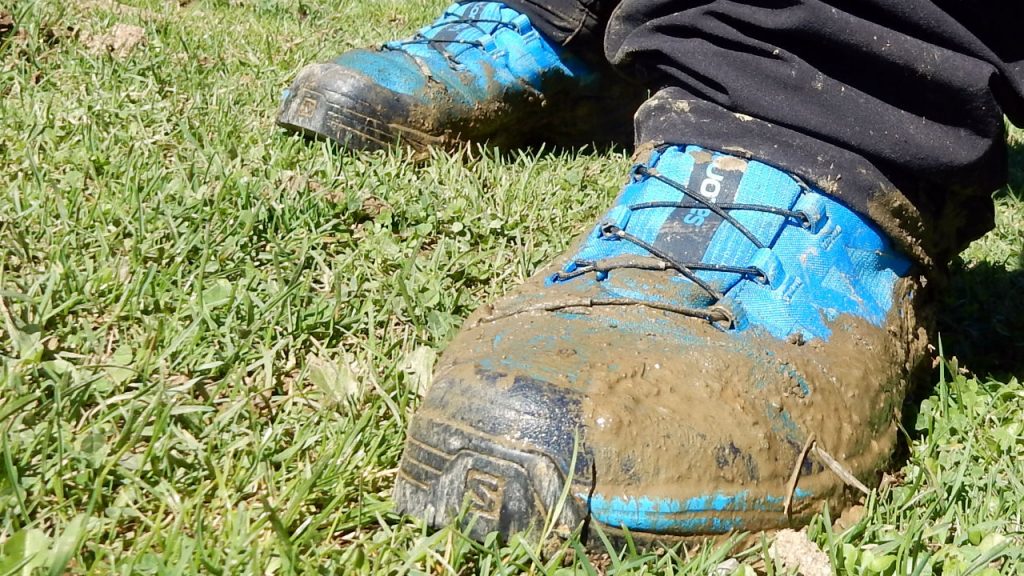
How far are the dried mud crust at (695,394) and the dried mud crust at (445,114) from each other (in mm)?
945

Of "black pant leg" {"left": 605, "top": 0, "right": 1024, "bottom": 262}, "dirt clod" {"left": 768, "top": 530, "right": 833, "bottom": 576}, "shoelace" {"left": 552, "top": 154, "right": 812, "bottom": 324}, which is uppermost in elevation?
"black pant leg" {"left": 605, "top": 0, "right": 1024, "bottom": 262}

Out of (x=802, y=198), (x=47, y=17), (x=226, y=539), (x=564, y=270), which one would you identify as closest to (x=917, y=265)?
(x=802, y=198)

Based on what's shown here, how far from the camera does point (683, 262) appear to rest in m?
1.33

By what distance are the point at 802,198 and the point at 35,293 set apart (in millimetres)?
1109

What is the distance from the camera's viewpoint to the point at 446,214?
1949mm

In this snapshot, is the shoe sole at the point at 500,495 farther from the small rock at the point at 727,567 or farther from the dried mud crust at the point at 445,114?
the dried mud crust at the point at 445,114

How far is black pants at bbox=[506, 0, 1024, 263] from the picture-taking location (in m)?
1.37

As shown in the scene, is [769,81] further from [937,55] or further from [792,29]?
[937,55]

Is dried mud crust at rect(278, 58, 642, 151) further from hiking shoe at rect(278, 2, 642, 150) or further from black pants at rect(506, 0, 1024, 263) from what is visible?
black pants at rect(506, 0, 1024, 263)

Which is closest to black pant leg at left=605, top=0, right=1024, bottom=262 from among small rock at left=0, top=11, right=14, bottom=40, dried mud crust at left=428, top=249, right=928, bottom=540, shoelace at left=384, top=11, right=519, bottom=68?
dried mud crust at left=428, top=249, right=928, bottom=540

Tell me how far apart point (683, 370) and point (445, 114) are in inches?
49.9

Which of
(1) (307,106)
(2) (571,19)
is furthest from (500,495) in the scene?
Result: (2) (571,19)

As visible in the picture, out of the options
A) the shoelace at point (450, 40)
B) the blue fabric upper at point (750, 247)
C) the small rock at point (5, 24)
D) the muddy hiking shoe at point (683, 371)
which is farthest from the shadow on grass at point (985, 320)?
the small rock at point (5, 24)

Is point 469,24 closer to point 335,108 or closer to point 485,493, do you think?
point 335,108
